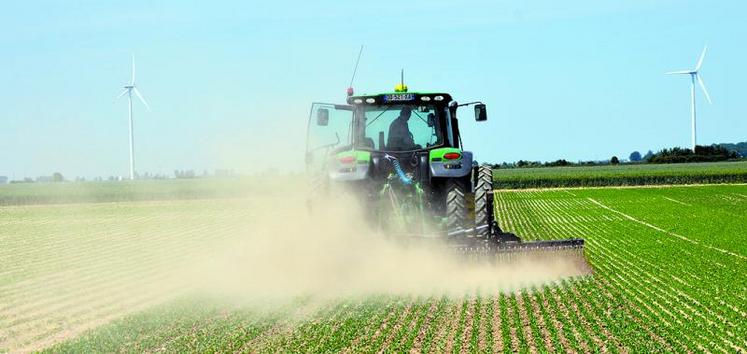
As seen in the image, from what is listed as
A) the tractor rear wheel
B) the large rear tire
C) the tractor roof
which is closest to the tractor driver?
the tractor roof

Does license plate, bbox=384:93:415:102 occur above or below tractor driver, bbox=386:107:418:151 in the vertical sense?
above

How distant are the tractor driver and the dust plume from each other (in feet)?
3.71

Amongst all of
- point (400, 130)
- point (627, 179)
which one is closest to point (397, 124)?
point (400, 130)

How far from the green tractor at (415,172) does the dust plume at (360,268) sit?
0.82ft

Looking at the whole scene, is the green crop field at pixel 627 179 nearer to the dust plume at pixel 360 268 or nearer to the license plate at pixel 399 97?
the dust plume at pixel 360 268

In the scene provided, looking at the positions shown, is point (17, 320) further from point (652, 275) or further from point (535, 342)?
point (652, 275)

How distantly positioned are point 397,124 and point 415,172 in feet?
3.17

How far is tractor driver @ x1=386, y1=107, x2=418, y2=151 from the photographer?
48.1 ft

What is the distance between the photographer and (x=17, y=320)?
13172mm

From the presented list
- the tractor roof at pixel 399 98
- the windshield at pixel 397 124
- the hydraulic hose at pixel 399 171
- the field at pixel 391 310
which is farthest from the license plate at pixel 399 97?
the field at pixel 391 310

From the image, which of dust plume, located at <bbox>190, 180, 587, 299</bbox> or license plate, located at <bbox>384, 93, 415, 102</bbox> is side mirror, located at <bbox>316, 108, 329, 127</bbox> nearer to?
license plate, located at <bbox>384, 93, 415, 102</bbox>

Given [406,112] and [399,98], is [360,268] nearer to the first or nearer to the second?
[406,112]

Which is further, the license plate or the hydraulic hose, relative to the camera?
the license plate

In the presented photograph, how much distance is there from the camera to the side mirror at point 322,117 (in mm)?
14102
